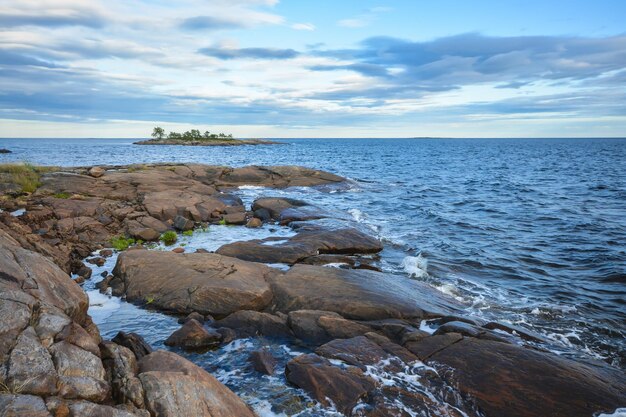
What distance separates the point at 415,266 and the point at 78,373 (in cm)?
1464

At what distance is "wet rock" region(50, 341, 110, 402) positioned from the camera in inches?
218

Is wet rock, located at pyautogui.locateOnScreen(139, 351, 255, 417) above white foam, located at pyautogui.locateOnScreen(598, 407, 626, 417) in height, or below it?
above

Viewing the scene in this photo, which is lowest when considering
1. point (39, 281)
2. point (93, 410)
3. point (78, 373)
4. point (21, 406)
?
point (93, 410)

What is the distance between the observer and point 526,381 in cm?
853

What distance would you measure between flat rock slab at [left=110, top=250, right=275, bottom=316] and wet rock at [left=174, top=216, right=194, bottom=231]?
7504 mm

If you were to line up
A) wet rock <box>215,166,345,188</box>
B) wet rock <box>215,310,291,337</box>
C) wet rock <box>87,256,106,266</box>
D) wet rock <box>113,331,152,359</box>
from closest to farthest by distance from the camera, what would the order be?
wet rock <box>113,331,152,359</box> → wet rock <box>215,310,291,337</box> → wet rock <box>87,256,106,266</box> → wet rock <box>215,166,345,188</box>

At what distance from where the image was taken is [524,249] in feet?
70.9

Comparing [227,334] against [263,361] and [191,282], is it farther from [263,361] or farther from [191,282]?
[191,282]

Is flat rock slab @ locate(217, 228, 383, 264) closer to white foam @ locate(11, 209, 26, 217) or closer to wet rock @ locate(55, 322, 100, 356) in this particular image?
wet rock @ locate(55, 322, 100, 356)

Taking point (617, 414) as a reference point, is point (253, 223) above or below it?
above

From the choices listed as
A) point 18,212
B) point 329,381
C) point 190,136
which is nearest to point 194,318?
point 329,381

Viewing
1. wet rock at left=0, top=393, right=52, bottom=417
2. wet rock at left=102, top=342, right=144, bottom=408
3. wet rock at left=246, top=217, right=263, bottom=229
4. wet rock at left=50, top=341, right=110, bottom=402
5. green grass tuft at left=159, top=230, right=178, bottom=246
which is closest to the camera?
wet rock at left=0, top=393, right=52, bottom=417

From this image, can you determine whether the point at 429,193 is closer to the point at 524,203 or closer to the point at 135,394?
the point at 524,203

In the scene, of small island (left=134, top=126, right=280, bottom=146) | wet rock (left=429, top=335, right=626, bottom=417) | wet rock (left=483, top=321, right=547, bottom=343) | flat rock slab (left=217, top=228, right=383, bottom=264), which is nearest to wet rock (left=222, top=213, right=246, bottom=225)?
flat rock slab (left=217, top=228, right=383, bottom=264)
